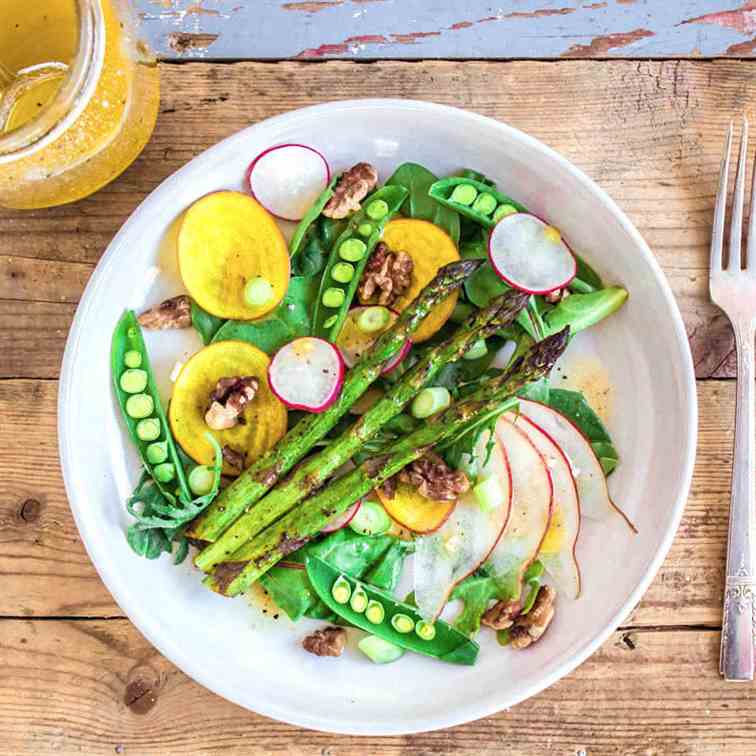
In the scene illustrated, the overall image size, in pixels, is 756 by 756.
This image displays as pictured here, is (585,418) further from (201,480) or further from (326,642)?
(201,480)

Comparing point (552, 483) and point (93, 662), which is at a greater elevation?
point (552, 483)

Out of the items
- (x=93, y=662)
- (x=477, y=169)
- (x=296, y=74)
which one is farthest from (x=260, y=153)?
(x=93, y=662)

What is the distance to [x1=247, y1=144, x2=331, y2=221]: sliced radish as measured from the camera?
2.46 m

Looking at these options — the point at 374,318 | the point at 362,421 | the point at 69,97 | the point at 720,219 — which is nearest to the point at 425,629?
the point at 362,421

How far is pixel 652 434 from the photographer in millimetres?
2496

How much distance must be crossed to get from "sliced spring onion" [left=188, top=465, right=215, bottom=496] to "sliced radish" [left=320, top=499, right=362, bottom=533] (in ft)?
1.05

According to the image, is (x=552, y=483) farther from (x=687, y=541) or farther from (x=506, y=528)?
(x=687, y=541)

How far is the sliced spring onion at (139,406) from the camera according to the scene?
2432mm

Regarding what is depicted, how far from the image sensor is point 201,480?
2.44m

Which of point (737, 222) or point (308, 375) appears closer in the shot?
point (308, 375)

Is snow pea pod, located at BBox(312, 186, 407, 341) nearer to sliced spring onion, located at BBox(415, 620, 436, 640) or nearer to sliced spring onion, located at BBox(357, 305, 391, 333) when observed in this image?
sliced spring onion, located at BBox(357, 305, 391, 333)

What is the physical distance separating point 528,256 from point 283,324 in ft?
2.19

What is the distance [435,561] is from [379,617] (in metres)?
0.21

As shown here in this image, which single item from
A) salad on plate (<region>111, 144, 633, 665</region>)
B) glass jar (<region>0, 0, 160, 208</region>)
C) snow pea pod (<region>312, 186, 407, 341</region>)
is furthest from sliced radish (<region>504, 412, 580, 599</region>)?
glass jar (<region>0, 0, 160, 208</region>)
